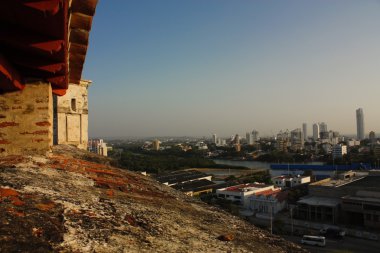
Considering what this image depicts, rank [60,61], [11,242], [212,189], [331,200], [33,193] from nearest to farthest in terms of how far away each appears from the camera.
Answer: [11,242], [33,193], [60,61], [331,200], [212,189]

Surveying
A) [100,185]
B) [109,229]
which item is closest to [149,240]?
[109,229]

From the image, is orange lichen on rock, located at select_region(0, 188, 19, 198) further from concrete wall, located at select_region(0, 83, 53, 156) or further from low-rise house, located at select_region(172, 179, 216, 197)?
low-rise house, located at select_region(172, 179, 216, 197)

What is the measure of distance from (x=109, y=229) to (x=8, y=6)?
0.81m

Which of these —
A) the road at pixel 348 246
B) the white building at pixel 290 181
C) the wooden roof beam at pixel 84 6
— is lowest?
the road at pixel 348 246

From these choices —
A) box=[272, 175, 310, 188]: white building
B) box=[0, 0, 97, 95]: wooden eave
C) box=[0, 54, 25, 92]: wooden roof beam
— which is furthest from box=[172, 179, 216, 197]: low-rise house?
box=[0, 0, 97, 95]: wooden eave

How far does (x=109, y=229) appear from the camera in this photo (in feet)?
4.05

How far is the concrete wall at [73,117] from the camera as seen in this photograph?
205 inches

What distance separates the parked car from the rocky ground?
1260 centimetres

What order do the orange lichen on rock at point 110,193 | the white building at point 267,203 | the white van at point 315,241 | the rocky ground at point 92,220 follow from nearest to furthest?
1. the rocky ground at point 92,220
2. the orange lichen on rock at point 110,193
3. the white van at point 315,241
4. the white building at point 267,203

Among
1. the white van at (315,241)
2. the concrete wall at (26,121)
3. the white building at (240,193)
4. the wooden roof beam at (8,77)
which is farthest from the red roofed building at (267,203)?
the wooden roof beam at (8,77)

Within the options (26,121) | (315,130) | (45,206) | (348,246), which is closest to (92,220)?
(45,206)

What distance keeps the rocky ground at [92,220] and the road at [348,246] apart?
33.7ft

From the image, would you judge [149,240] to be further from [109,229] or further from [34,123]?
[34,123]

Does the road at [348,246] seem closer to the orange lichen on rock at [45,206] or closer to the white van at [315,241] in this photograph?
the white van at [315,241]
